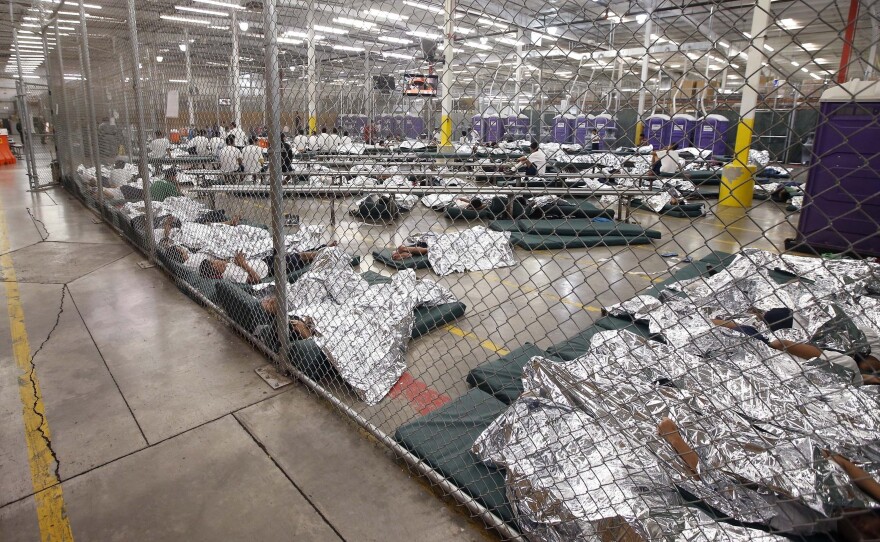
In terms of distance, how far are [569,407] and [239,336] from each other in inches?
114

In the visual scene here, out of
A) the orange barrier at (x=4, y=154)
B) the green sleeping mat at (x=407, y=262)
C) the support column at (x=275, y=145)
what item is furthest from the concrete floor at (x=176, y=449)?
the orange barrier at (x=4, y=154)

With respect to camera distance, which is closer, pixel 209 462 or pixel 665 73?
pixel 665 73

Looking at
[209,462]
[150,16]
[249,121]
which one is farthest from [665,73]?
[150,16]

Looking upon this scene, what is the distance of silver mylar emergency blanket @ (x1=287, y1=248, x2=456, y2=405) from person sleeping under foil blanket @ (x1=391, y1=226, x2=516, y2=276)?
4.80ft

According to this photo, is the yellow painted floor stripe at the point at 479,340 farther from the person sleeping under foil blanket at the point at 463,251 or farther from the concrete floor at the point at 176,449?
the person sleeping under foil blanket at the point at 463,251

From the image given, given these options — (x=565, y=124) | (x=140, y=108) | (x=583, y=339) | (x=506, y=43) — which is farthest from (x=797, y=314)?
(x=140, y=108)

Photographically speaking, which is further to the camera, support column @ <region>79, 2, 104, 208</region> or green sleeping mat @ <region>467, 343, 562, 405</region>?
support column @ <region>79, 2, 104, 208</region>

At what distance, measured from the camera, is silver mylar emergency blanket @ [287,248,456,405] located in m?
3.53

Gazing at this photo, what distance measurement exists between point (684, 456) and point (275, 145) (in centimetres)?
284

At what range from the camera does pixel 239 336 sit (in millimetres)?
4301

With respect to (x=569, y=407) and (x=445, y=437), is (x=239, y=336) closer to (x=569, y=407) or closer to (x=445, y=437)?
(x=445, y=437)

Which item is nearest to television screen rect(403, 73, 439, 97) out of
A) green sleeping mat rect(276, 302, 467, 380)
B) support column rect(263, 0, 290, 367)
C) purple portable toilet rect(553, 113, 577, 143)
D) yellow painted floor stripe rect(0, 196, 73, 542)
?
purple portable toilet rect(553, 113, 577, 143)

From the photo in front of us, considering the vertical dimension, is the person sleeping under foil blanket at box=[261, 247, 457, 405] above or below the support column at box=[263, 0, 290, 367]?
below

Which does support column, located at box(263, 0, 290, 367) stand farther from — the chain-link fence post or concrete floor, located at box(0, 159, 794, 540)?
the chain-link fence post
